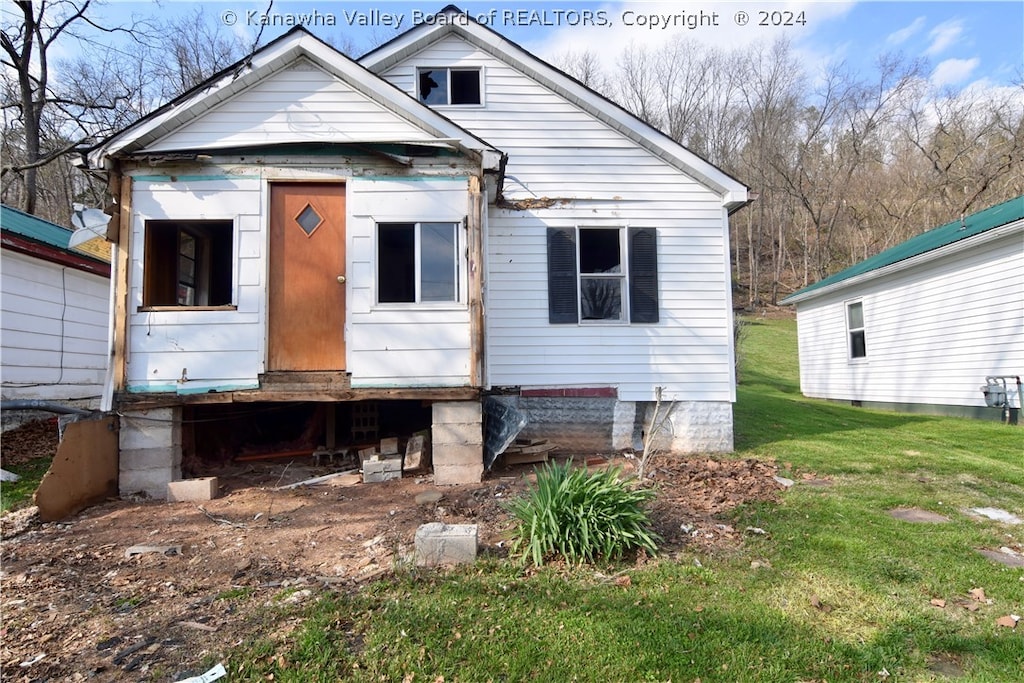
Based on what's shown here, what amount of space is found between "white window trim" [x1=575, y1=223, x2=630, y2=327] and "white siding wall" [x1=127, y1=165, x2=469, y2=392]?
2381mm

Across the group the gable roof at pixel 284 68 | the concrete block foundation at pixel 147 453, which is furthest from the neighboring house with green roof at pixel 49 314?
the concrete block foundation at pixel 147 453

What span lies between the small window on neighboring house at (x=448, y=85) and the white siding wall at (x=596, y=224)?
0.41 meters

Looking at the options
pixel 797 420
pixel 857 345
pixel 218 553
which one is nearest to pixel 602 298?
pixel 797 420

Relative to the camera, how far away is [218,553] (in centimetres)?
451

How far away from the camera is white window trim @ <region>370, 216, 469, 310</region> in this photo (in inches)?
255

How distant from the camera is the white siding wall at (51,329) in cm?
803

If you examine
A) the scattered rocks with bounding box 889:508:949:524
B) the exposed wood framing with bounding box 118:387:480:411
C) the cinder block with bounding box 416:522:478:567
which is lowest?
the scattered rocks with bounding box 889:508:949:524

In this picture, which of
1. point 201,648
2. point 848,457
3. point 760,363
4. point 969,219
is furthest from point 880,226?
point 201,648

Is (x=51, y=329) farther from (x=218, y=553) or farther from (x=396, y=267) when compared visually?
(x=218, y=553)

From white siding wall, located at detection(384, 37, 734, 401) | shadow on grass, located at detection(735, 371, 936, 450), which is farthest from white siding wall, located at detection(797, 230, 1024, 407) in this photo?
white siding wall, located at detection(384, 37, 734, 401)

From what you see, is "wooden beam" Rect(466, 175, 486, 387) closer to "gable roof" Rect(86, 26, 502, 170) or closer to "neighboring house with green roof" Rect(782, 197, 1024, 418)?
"gable roof" Rect(86, 26, 502, 170)

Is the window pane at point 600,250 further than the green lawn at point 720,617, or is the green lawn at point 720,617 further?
the window pane at point 600,250

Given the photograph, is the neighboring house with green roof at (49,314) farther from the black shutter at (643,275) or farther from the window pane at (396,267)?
the black shutter at (643,275)

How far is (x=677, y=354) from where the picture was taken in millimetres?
8250
